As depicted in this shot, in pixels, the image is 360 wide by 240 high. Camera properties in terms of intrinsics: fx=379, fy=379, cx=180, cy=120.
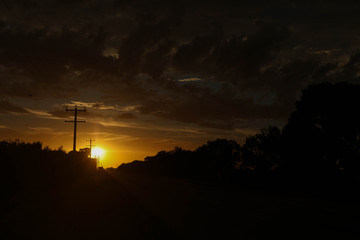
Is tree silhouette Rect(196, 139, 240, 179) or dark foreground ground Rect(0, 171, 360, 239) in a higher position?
tree silhouette Rect(196, 139, 240, 179)

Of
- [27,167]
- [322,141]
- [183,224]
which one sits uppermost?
[322,141]

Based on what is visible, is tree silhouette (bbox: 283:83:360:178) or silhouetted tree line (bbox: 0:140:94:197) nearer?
silhouetted tree line (bbox: 0:140:94:197)

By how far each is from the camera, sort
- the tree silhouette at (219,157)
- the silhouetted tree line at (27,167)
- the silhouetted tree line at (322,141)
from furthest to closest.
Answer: the tree silhouette at (219,157), the silhouetted tree line at (322,141), the silhouetted tree line at (27,167)

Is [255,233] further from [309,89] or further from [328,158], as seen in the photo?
[309,89]

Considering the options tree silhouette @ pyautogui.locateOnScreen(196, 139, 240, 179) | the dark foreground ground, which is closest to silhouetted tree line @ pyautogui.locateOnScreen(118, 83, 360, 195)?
the dark foreground ground

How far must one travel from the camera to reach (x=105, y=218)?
13383 millimetres

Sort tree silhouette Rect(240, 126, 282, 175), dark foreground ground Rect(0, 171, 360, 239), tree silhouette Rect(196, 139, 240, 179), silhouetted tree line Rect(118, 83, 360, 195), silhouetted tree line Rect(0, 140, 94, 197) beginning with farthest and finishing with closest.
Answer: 1. tree silhouette Rect(196, 139, 240, 179)
2. tree silhouette Rect(240, 126, 282, 175)
3. silhouetted tree line Rect(118, 83, 360, 195)
4. silhouetted tree line Rect(0, 140, 94, 197)
5. dark foreground ground Rect(0, 171, 360, 239)

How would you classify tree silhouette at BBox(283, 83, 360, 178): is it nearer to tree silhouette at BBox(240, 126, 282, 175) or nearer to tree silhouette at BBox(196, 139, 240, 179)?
tree silhouette at BBox(240, 126, 282, 175)

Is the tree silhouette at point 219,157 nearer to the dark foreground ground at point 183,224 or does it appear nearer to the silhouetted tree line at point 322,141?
the silhouetted tree line at point 322,141

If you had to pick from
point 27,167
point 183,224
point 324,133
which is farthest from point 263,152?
point 183,224

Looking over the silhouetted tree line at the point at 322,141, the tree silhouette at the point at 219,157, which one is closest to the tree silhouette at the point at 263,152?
the silhouetted tree line at the point at 322,141

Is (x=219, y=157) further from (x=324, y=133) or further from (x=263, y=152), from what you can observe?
(x=324, y=133)

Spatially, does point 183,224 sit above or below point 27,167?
below

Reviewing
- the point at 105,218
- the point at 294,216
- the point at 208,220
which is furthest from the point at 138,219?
the point at 294,216
